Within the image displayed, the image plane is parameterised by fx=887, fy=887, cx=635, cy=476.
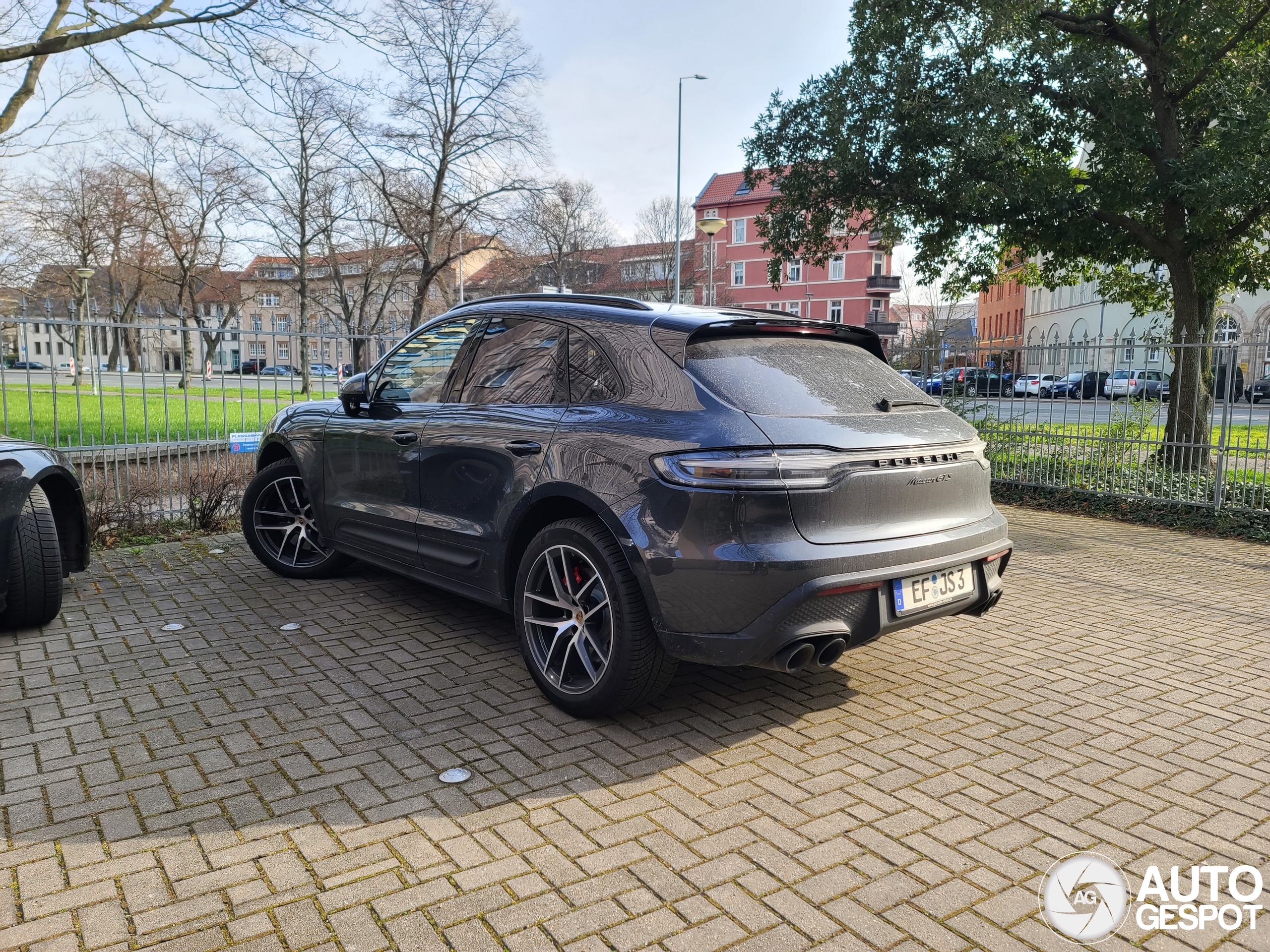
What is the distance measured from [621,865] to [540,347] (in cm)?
240

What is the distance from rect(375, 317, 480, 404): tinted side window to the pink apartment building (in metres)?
69.6

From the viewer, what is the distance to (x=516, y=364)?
14.2 ft

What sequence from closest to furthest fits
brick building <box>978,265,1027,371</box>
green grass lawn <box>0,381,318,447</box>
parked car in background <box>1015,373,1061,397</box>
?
green grass lawn <box>0,381,318,447</box> < parked car in background <box>1015,373,1061,397</box> < brick building <box>978,265,1027,371</box>

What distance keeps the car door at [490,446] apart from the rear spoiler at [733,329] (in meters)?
0.57

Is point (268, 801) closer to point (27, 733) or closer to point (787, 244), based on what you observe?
point (27, 733)

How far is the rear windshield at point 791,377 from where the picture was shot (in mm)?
3508

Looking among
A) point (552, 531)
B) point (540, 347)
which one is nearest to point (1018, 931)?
point (552, 531)

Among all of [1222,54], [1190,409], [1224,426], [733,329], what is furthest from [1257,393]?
[733,329]

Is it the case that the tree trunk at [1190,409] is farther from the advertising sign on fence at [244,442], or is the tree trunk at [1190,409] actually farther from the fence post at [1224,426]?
the advertising sign on fence at [244,442]

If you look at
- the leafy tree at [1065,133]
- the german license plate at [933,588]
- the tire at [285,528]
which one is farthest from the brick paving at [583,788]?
the leafy tree at [1065,133]

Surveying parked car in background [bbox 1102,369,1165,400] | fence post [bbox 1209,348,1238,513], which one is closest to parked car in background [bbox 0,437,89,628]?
fence post [bbox 1209,348,1238,513]

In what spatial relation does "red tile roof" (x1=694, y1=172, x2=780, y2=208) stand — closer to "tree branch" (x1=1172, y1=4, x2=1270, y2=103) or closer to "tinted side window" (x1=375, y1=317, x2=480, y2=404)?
"tree branch" (x1=1172, y1=4, x2=1270, y2=103)

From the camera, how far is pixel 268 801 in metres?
3.05

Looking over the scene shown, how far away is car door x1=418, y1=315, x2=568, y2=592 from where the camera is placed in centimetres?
405
